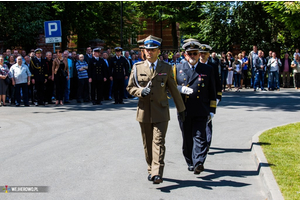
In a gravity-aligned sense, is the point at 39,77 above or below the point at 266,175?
above

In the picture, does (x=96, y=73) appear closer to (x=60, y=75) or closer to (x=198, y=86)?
(x=60, y=75)

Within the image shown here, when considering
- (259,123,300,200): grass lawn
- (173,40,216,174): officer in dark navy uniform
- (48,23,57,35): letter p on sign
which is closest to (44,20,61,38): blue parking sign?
(48,23,57,35): letter p on sign

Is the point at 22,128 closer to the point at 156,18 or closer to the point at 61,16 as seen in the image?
the point at 61,16

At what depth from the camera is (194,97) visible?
7.24m

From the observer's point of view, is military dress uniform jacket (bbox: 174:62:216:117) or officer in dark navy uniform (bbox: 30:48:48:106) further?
officer in dark navy uniform (bbox: 30:48:48:106)

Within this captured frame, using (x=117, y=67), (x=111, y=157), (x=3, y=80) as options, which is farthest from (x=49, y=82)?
(x=111, y=157)

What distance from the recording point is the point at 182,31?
44.7m

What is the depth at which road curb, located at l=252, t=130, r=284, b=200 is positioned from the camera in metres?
5.63

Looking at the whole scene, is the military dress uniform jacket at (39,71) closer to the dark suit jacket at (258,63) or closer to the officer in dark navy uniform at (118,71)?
the officer in dark navy uniform at (118,71)

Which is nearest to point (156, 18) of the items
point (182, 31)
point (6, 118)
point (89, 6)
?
point (182, 31)

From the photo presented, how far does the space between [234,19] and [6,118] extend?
1988 centimetres

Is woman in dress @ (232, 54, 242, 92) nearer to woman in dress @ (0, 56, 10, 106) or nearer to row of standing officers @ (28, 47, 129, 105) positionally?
row of standing officers @ (28, 47, 129, 105)

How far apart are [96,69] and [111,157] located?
31.5 feet

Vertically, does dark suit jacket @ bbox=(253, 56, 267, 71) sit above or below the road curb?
above
